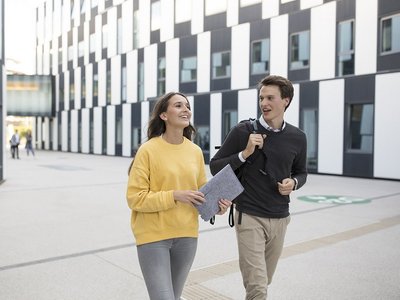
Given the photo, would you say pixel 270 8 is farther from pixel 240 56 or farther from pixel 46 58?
pixel 46 58

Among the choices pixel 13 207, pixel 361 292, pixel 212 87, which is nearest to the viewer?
pixel 361 292

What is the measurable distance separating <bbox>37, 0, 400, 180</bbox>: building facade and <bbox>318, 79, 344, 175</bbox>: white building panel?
1.6 inches

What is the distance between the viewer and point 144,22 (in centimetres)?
2902

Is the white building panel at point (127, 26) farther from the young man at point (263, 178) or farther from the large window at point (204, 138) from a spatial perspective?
the young man at point (263, 178)

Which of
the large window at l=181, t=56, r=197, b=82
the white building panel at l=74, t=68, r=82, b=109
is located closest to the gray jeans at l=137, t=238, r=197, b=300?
the large window at l=181, t=56, r=197, b=82

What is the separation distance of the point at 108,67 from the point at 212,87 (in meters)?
12.5

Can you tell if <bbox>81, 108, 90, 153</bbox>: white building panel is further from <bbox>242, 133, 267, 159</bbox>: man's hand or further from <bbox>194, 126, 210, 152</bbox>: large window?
<bbox>242, 133, 267, 159</bbox>: man's hand

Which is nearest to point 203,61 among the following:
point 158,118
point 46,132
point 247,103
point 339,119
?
point 247,103

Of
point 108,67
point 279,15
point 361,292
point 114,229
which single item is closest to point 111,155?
point 108,67

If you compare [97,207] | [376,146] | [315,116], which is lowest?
[97,207]

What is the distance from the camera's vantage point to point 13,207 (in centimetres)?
946

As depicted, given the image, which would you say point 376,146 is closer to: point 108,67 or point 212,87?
point 212,87

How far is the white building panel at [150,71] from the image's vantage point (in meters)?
27.8

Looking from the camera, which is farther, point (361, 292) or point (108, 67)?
point (108, 67)
